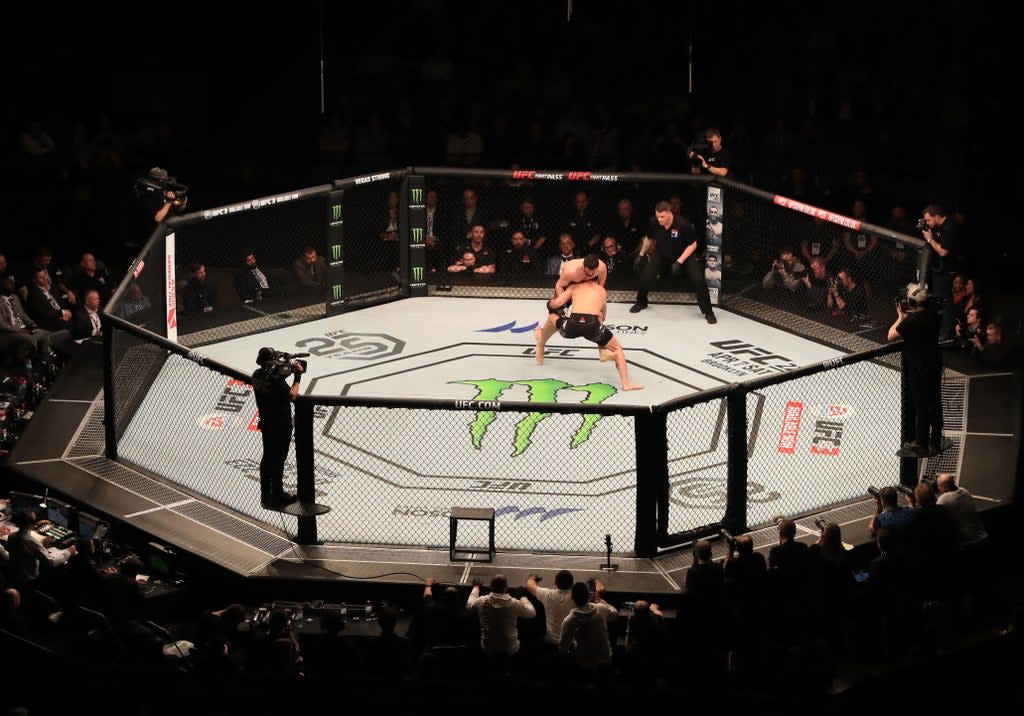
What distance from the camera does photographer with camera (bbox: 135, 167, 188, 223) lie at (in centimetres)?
1590

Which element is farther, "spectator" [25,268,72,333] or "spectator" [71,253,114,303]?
"spectator" [71,253,114,303]

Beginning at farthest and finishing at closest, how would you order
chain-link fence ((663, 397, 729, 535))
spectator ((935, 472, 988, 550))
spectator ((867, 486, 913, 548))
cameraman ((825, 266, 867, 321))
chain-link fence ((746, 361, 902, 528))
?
cameraman ((825, 266, 867, 321)) < chain-link fence ((746, 361, 902, 528)) < chain-link fence ((663, 397, 729, 535)) < spectator ((935, 472, 988, 550)) < spectator ((867, 486, 913, 548))

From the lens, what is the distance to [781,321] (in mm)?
17375

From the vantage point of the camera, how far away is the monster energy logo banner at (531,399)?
14.3 metres

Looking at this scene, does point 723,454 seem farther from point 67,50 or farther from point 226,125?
point 67,50

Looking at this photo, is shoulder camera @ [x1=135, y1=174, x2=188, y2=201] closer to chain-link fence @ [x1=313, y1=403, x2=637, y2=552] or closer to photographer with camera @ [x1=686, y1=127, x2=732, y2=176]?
chain-link fence @ [x1=313, y1=403, x2=637, y2=552]

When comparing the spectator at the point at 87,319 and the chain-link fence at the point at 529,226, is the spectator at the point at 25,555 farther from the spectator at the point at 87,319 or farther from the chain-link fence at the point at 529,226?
the chain-link fence at the point at 529,226

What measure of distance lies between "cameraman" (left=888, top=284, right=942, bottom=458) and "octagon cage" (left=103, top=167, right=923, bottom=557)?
0.20 meters

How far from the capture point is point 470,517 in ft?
39.7

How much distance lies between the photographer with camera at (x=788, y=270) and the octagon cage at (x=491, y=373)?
0.11ft

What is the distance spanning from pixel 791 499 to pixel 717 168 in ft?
17.2

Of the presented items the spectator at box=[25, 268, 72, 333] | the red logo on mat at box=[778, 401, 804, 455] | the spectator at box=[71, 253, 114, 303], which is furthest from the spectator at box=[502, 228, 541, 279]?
the spectator at box=[25, 268, 72, 333]

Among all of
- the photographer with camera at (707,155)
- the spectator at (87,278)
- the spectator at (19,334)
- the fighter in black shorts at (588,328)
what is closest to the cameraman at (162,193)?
the spectator at (87,278)

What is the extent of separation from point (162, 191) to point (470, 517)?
213 inches
